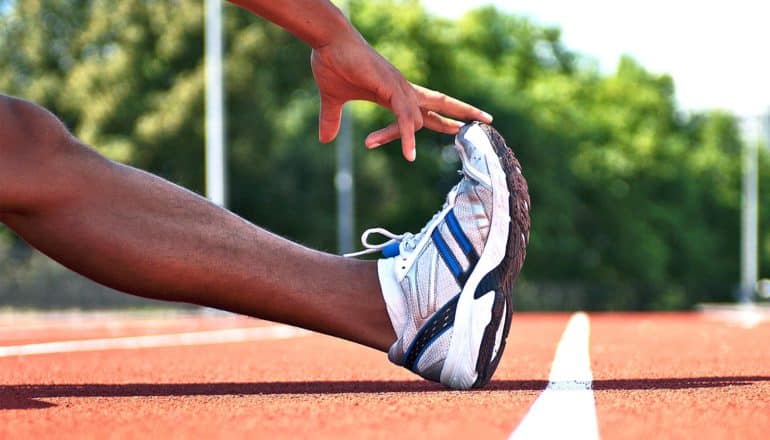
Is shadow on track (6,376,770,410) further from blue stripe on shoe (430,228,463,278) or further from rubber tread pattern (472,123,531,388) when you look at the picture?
blue stripe on shoe (430,228,463,278)

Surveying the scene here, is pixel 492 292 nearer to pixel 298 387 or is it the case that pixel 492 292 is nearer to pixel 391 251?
pixel 391 251

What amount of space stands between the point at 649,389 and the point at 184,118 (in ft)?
96.0

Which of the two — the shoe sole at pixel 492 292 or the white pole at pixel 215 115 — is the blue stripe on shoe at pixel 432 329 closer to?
the shoe sole at pixel 492 292

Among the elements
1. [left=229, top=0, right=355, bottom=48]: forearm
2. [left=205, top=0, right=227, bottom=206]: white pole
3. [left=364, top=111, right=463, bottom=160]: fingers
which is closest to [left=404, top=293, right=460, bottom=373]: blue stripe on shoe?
[left=364, top=111, right=463, bottom=160]: fingers

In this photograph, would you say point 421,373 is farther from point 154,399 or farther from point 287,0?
point 287,0

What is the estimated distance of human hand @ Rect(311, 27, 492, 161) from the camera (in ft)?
11.1

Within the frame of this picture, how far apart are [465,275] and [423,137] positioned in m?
39.3

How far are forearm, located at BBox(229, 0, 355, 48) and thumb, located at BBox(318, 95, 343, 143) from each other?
193mm

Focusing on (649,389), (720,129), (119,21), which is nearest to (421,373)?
(649,389)

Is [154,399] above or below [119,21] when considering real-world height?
below

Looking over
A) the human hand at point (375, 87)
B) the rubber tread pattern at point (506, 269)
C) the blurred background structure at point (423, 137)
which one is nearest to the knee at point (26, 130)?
the human hand at point (375, 87)

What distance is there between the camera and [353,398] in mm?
3135

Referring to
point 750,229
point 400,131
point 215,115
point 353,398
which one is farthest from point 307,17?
point 750,229

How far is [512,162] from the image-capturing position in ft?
11.4
